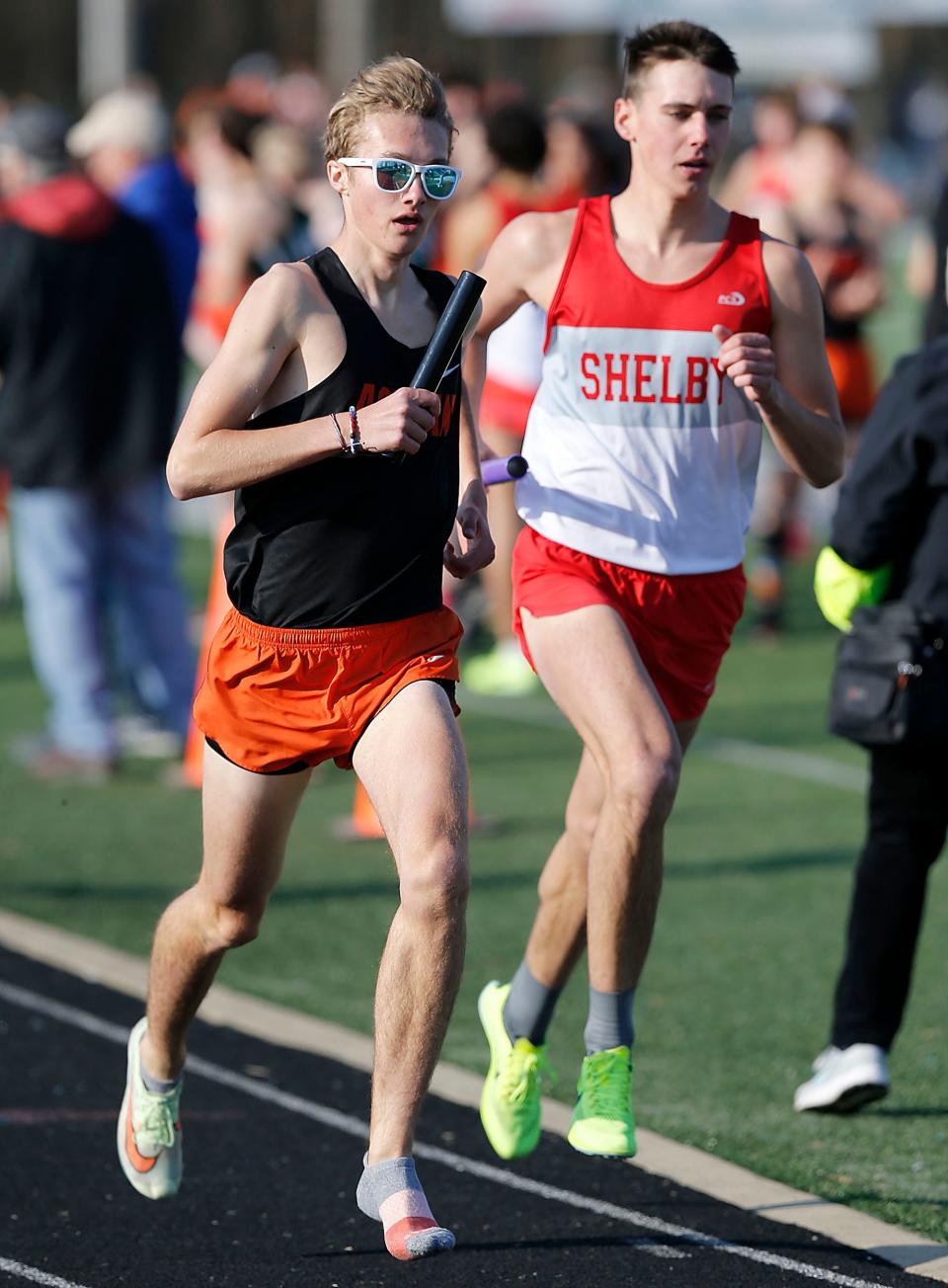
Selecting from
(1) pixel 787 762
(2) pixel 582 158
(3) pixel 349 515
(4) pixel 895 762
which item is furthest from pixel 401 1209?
(2) pixel 582 158

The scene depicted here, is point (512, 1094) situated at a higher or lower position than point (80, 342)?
lower

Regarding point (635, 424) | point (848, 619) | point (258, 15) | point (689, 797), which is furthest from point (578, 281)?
point (258, 15)

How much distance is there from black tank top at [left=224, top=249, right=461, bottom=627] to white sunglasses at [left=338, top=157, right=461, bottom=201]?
0.63 feet

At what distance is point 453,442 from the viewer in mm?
4723

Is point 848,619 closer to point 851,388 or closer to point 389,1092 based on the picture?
point 389,1092

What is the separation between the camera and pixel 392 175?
4453 millimetres

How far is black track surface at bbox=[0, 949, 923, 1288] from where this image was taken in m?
4.78

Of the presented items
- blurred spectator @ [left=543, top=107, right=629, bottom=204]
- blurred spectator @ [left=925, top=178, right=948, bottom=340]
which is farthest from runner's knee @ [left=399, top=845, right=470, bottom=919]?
blurred spectator @ [left=543, top=107, right=629, bottom=204]

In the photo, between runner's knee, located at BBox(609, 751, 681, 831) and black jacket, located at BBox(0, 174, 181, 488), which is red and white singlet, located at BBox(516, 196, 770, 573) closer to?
runner's knee, located at BBox(609, 751, 681, 831)

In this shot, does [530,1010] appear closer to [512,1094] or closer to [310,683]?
[512,1094]

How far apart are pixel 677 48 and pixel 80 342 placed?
17.6 feet

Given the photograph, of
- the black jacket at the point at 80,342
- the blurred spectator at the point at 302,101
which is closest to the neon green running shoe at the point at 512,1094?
the black jacket at the point at 80,342

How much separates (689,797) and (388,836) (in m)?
5.55

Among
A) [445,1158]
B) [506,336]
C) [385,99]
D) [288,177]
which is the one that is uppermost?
[385,99]
